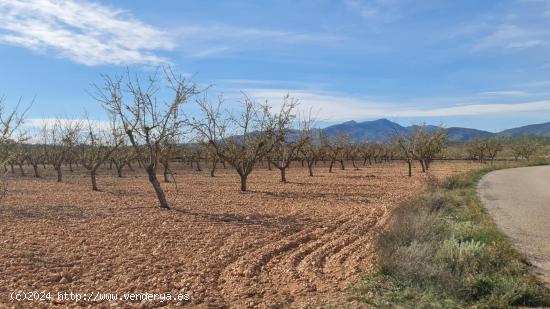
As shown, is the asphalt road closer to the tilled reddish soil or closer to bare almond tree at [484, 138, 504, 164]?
the tilled reddish soil

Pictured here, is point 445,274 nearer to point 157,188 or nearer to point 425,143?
point 157,188

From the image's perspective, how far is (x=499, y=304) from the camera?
210 inches

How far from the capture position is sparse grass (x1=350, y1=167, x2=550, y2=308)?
18.1ft

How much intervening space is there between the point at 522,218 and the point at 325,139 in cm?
3295

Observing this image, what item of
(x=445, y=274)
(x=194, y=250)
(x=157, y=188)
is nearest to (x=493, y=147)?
(x=157, y=188)

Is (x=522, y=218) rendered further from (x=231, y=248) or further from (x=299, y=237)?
(x=231, y=248)

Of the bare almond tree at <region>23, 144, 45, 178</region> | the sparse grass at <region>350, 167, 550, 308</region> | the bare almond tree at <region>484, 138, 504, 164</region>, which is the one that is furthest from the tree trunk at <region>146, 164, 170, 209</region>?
the bare almond tree at <region>484, 138, 504, 164</region>

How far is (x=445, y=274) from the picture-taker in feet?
19.8

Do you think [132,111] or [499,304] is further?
[132,111]

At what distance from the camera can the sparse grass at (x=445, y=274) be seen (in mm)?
5512

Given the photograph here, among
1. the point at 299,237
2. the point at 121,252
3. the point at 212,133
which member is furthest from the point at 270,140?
the point at 121,252

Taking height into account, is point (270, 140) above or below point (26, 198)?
above

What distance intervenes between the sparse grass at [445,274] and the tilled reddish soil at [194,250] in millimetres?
534

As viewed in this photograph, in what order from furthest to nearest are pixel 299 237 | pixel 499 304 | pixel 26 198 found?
pixel 26 198, pixel 299 237, pixel 499 304
